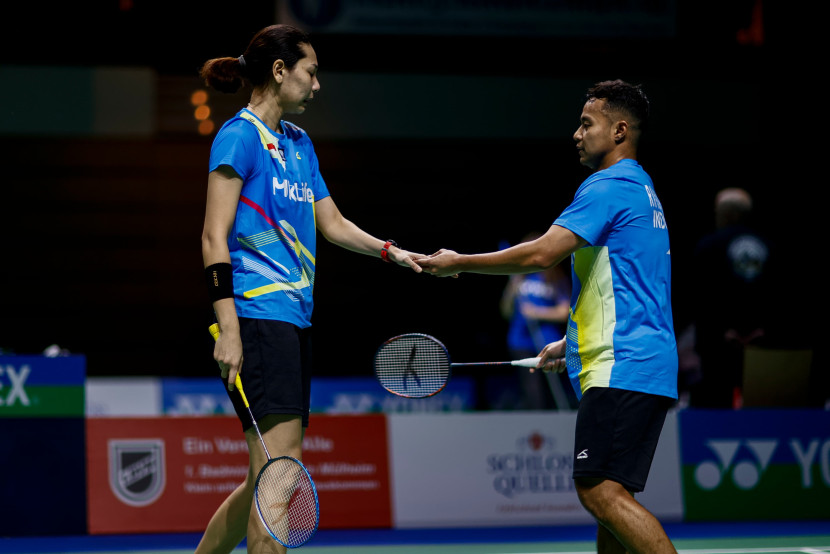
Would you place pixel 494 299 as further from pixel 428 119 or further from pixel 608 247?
pixel 608 247

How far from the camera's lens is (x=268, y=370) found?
10.7ft

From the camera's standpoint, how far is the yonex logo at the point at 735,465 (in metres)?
6.39

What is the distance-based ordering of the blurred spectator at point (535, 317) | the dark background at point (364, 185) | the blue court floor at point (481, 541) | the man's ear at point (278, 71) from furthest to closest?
the dark background at point (364, 185)
the blurred spectator at point (535, 317)
the blue court floor at point (481, 541)
the man's ear at point (278, 71)

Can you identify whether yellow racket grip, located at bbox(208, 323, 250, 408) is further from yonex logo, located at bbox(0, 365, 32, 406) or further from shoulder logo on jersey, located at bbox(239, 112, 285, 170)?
yonex logo, located at bbox(0, 365, 32, 406)

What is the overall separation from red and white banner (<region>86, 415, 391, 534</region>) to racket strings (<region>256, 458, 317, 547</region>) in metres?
2.67

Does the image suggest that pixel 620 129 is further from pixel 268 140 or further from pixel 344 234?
pixel 268 140

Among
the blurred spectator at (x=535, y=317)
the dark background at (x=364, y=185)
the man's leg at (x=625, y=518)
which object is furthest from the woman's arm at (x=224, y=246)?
the dark background at (x=364, y=185)

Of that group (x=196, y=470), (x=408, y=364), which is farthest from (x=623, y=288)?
(x=196, y=470)

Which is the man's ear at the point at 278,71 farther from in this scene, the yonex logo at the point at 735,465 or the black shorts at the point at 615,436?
the yonex logo at the point at 735,465

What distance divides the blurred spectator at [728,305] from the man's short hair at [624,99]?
3545 mm

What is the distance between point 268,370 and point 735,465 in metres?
3.98

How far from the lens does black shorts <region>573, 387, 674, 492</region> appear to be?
3.30 meters

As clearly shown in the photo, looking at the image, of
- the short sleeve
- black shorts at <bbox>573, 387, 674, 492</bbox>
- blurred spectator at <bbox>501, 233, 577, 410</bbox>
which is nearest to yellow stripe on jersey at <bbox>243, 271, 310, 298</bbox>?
the short sleeve

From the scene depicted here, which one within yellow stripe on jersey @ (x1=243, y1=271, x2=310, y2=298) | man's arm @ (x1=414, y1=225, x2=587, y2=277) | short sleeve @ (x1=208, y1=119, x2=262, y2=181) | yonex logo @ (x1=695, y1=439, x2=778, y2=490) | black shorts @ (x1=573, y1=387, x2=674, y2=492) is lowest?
yonex logo @ (x1=695, y1=439, x2=778, y2=490)
